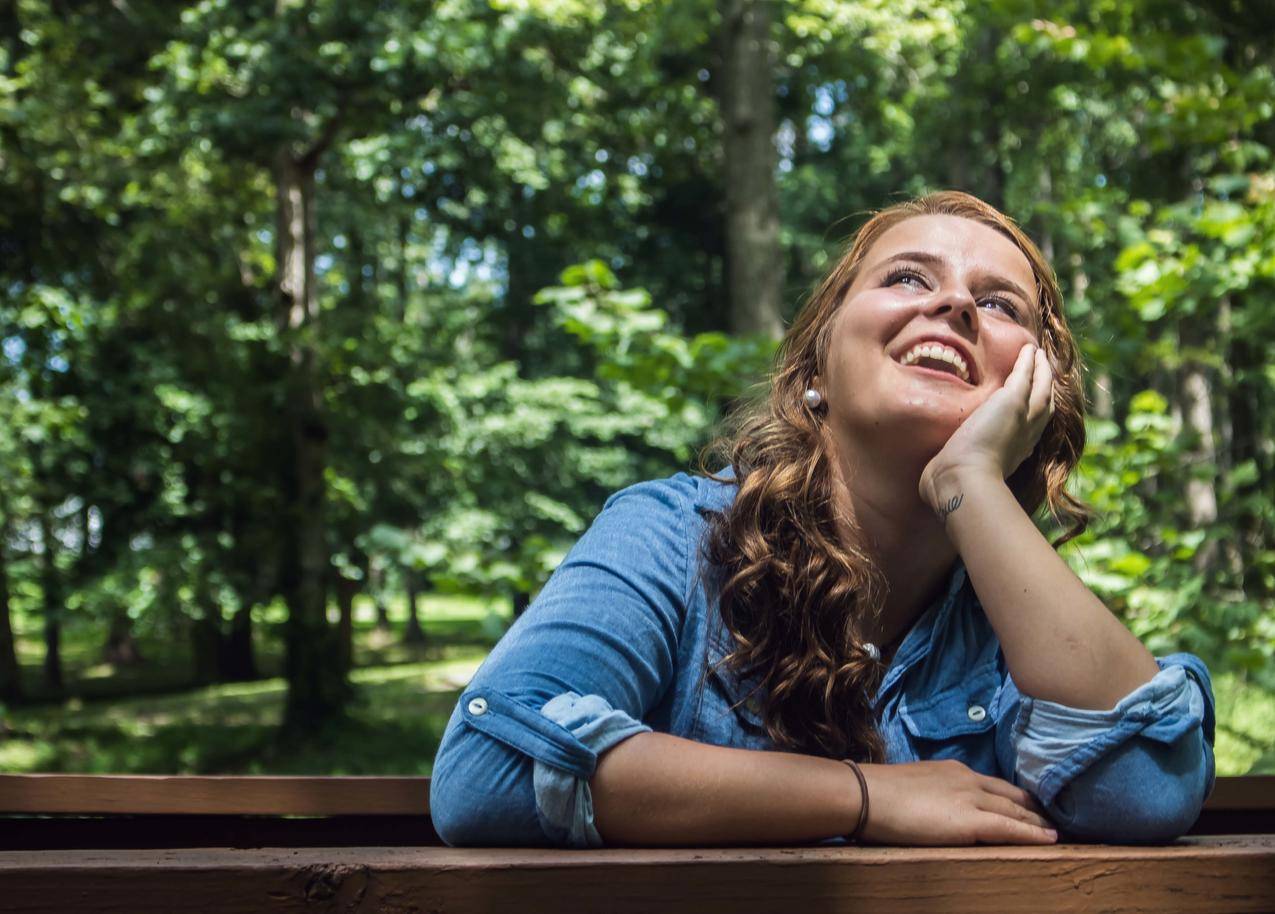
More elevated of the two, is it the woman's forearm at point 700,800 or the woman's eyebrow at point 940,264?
the woman's eyebrow at point 940,264

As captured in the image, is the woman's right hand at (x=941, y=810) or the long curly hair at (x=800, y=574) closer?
the woman's right hand at (x=941, y=810)

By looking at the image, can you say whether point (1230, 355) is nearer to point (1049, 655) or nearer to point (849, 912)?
point (1049, 655)

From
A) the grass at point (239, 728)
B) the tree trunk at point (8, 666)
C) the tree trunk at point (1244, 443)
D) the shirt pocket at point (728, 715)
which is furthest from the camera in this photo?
the tree trunk at point (8, 666)

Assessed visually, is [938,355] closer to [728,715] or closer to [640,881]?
[728,715]

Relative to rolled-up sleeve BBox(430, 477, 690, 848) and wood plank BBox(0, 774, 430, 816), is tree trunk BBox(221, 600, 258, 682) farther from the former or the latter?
rolled-up sleeve BBox(430, 477, 690, 848)

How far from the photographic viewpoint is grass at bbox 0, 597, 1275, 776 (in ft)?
25.9

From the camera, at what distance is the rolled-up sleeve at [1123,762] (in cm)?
144

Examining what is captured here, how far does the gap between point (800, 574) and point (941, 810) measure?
1.26 ft

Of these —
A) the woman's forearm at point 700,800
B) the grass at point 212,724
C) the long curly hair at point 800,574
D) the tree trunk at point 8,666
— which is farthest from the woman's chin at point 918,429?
the tree trunk at point 8,666

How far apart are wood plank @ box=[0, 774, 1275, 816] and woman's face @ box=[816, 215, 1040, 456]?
0.66 m

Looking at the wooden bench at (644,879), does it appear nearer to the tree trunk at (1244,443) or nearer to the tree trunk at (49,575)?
the tree trunk at (1244,443)

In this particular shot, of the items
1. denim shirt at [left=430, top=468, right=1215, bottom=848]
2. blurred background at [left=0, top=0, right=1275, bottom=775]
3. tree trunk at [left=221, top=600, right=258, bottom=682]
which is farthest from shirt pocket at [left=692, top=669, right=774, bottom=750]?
tree trunk at [left=221, top=600, right=258, bottom=682]

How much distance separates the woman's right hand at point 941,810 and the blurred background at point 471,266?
2.59 m

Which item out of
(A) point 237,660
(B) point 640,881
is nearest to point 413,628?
(A) point 237,660
